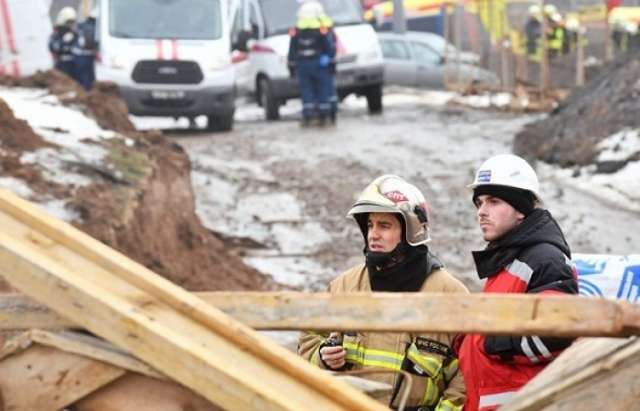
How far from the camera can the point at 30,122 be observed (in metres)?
13.0

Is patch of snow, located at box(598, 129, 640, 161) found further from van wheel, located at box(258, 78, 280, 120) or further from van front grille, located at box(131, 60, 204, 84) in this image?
van wheel, located at box(258, 78, 280, 120)

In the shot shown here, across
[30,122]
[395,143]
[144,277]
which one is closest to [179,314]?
[144,277]

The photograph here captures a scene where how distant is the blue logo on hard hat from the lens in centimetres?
486

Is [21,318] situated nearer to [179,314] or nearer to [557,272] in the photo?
[179,314]

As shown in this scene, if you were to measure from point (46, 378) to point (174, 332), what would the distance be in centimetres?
46

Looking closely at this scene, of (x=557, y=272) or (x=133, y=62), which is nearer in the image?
(x=557, y=272)

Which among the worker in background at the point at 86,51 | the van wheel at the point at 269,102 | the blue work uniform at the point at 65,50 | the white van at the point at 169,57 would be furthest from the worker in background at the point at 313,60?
the blue work uniform at the point at 65,50

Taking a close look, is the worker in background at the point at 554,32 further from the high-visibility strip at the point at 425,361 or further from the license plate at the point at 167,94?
the high-visibility strip at the point at 425,361

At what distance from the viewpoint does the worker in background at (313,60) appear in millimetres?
22172

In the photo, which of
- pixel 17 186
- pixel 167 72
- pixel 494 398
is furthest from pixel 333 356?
pixel 167 72

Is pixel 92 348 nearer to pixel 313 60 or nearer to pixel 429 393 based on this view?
pixel 429 393

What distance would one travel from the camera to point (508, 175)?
191 inches

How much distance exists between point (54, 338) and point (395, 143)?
17213 millimetres

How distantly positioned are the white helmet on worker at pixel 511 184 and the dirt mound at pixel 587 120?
487 inches
